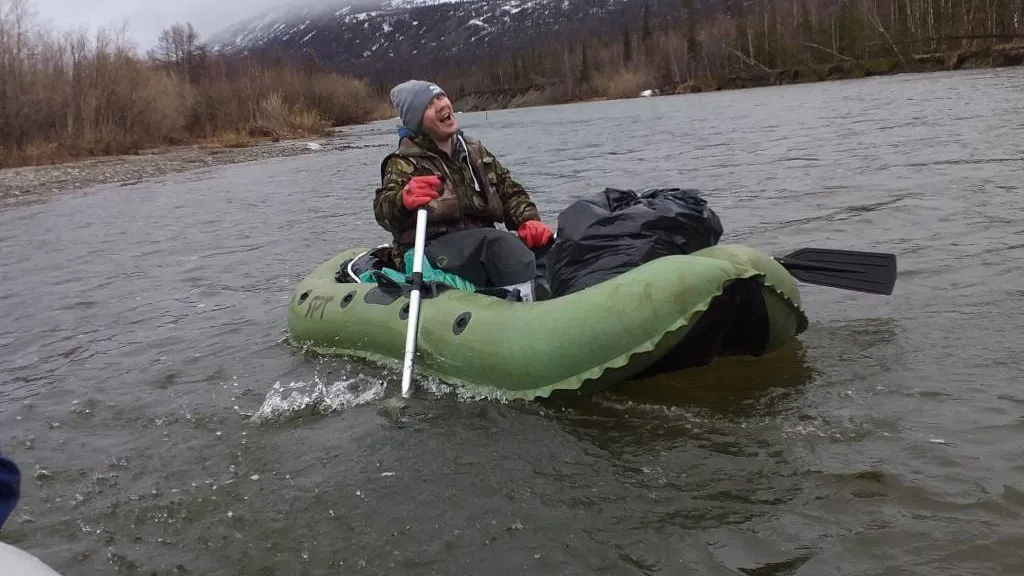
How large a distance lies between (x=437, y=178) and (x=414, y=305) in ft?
2.54

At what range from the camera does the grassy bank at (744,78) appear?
3700cm

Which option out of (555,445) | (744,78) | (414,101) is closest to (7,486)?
(555,445)

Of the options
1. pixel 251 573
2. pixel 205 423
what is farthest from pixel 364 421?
pixel 251 573

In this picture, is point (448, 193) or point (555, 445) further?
point (448, 193)

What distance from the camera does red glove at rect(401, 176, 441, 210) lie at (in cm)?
473

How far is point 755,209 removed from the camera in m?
8.62

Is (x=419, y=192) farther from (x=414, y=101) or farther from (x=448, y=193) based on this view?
(x=414, y=101)

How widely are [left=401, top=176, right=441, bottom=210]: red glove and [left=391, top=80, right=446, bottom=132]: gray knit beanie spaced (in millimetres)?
418

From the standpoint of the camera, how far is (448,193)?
5.01 m

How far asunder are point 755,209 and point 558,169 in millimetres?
6713

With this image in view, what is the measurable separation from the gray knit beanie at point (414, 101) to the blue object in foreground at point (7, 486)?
3.57 metres

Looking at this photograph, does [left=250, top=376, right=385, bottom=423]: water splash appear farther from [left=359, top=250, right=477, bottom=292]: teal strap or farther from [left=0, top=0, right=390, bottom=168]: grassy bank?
[left=0, top=0, right=390, bottom=168]: grassy bank

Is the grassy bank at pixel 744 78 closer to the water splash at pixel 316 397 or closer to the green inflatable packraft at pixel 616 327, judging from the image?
the green inflatable packraft at pixel 616 327

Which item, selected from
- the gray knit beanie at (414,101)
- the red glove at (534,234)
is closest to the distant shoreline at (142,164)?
the gray knit beanie at (414,101)
